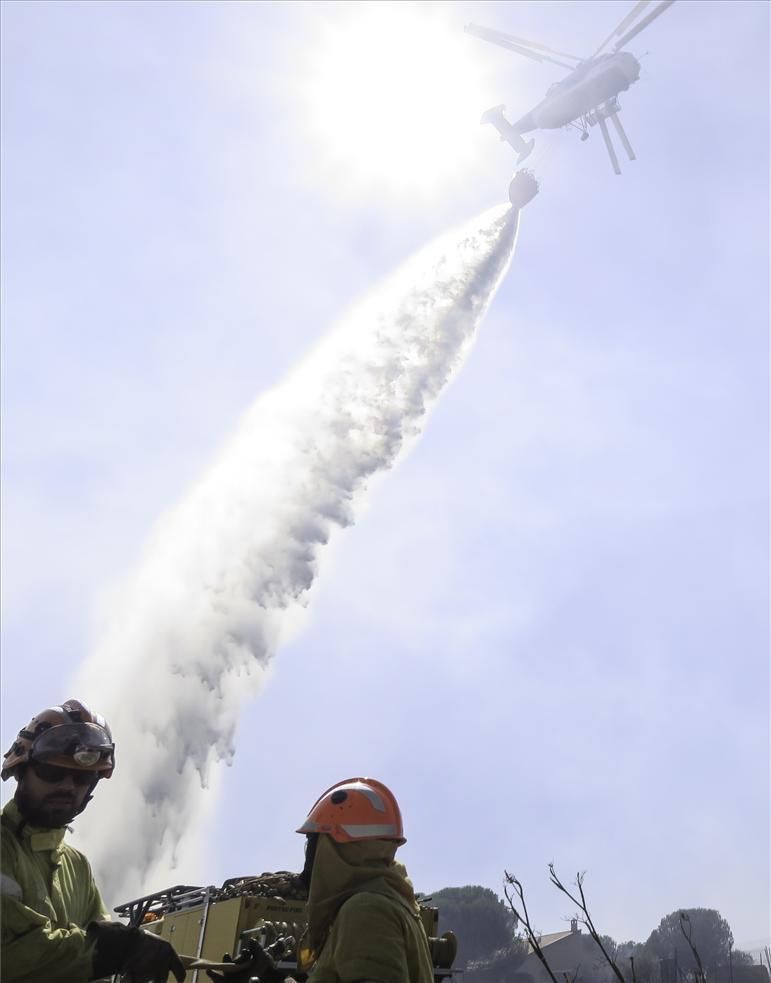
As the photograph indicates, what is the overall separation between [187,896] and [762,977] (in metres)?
81.4

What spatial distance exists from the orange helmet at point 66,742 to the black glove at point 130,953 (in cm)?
91

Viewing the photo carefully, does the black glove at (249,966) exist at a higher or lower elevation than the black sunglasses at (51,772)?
lower

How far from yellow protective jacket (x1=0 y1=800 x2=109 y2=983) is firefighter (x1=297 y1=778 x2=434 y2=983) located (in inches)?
49.5

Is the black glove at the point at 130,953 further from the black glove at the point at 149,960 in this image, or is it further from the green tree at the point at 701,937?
the green tree at the point at 701,937

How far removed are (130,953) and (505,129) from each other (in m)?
60.7

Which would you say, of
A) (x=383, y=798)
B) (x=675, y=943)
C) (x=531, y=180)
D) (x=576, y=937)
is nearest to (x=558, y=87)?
(x=531, y=180)

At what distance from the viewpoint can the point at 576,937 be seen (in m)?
104

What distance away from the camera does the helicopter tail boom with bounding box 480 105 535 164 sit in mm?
56781

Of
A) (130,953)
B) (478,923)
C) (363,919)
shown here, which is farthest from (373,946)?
(478,923)

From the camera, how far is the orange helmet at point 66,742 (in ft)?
16.3

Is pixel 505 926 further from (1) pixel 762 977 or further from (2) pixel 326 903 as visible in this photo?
(2) pixel 326 903

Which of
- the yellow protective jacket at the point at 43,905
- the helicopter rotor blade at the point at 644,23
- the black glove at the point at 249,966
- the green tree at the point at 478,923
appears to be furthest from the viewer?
the green tree at the point at 478,923

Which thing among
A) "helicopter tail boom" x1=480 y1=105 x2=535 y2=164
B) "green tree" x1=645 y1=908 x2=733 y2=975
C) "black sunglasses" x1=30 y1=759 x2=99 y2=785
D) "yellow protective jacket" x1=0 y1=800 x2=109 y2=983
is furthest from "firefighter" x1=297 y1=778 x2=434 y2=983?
"green tree" x1=645 y1=908 x2=733 y2=975

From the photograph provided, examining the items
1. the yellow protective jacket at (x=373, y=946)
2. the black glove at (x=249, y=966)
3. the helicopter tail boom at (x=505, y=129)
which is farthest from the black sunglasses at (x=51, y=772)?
the helicopter tail boom at (x=505, y=129)
